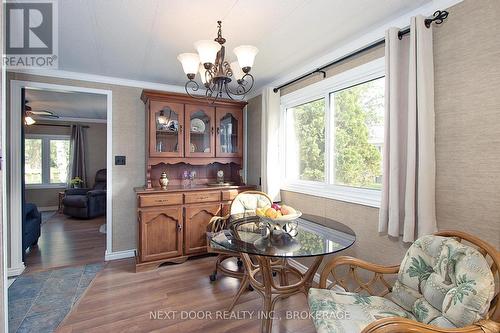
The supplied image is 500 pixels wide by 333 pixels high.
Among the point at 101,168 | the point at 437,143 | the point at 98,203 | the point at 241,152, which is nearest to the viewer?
the point at 437,143

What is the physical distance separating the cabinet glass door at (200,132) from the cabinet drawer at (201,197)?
0.55 metres

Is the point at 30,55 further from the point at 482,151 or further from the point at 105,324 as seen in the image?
the point at 482,151

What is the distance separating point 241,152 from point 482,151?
2650mm

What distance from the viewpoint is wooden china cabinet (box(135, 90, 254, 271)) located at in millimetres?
2867

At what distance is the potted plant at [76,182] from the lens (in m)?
5.99

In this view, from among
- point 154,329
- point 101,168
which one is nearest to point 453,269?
point 154,329

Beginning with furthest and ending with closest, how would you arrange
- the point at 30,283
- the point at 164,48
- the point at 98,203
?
the point at 98,203 → the point at 30,283 → the point at 164,48

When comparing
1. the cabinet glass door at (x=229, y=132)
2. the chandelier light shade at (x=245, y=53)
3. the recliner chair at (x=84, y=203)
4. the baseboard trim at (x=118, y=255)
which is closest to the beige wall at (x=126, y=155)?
the baseboard trim at (x=118, y=255)

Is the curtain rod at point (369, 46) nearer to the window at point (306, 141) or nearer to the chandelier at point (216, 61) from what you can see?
the window at point (306, 141)

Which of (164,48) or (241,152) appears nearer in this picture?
(164,48)

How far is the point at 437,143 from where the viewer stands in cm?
162

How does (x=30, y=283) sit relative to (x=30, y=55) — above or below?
below

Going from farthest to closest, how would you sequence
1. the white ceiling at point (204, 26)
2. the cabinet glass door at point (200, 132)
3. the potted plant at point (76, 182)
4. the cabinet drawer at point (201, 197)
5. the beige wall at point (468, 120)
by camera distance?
the potted plant at point (76, 182) → the cabinet glass door at point (200, 132) → the cabinet drawer at point (201, 197) → the white ceiling at point (204, 26) → the beige wall at point (468, 120)

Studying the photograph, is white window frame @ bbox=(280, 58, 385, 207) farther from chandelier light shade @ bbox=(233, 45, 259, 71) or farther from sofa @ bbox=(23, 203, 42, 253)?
sofa @ bbox=(23, 203, 42, 253)
